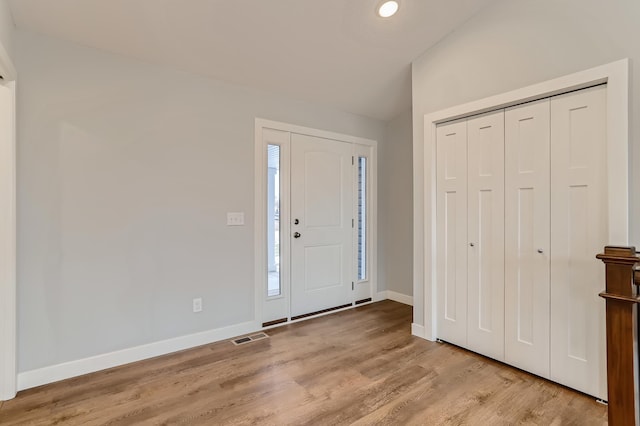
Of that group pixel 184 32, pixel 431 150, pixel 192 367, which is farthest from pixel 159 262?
pixel 431 150

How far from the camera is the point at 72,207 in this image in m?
2.35

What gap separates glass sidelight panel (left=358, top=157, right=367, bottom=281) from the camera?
163 inches

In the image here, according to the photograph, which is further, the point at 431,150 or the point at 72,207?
the point at 431,150

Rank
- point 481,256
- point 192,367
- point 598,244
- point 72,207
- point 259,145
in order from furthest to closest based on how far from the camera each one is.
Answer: point 259,145
point 481,256
point 192,367
point 72,207
point 598,244

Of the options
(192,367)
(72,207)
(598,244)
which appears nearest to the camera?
(598,244)

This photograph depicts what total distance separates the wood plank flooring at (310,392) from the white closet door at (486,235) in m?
0.26

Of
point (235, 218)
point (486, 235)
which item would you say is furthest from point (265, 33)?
point (486, 235)

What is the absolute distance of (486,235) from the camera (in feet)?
8.66

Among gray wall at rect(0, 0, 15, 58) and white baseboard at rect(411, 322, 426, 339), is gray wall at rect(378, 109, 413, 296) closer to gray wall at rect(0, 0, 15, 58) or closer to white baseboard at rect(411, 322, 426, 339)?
white baseboard at rect(411, 322, 426, 339)

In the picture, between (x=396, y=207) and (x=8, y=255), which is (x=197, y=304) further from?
(x=396, y=207)

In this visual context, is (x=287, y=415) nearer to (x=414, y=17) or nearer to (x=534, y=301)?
(x=534, y=301)

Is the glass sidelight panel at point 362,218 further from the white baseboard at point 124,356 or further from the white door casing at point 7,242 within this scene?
the white door casing at point 7,242

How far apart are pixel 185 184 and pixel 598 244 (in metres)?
3.03

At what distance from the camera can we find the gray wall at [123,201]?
2240mm
